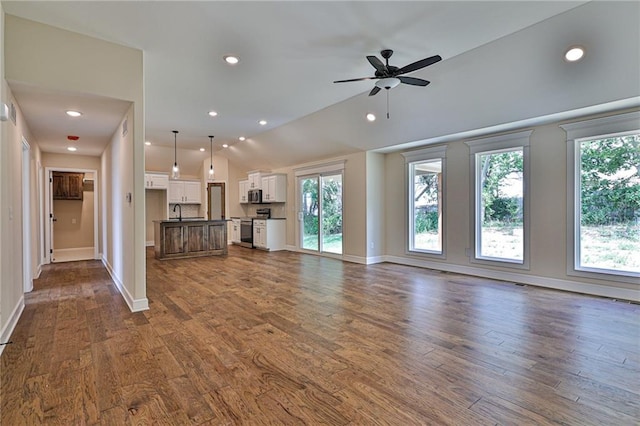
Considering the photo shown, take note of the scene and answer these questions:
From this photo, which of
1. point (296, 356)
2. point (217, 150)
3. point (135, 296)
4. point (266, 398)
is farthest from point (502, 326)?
point (217, 150)

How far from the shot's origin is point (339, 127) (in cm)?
635

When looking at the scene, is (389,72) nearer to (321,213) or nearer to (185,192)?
(321,213)

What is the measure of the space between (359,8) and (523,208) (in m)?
4.00

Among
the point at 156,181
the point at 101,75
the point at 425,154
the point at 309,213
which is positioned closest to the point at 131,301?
the point at 101,75

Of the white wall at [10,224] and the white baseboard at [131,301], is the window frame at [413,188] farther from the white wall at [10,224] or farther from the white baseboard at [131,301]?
the white wall at [10,224]

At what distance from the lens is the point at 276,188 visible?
9.11 meters

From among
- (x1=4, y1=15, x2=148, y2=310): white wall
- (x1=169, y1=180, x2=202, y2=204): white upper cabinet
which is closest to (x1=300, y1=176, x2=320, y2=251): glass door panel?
(x1=169, y1=180, x2=202, y2=204): white upper cabinet

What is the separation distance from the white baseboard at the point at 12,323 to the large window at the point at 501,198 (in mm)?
6278

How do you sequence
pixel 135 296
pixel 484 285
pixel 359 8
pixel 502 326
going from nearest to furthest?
pixel 359 8
pixel 502 326
pixel 135 296
pixel 484 285

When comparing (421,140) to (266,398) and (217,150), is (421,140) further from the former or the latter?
(217,150)

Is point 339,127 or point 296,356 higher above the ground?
point 339,127

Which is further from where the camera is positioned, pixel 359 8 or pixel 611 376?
pixel 359 8

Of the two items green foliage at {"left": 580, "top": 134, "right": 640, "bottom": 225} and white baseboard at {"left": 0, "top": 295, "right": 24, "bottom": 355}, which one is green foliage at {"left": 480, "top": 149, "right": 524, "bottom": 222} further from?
white baseboard at {"left": 0, "top": 295, "right": 24, "bottom": 355}

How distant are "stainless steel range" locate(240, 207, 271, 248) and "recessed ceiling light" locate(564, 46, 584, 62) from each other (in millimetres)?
7844
